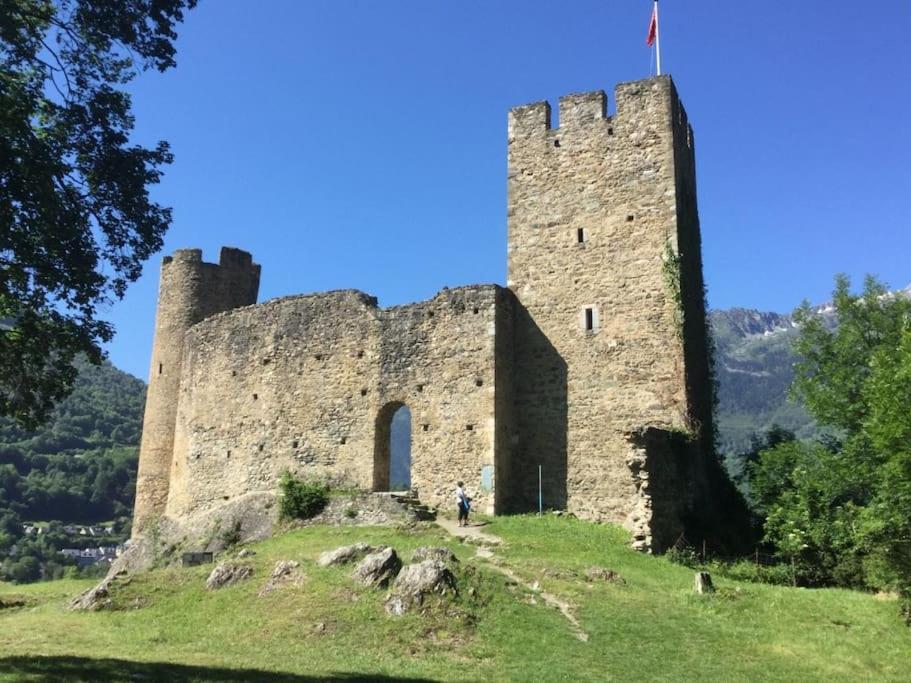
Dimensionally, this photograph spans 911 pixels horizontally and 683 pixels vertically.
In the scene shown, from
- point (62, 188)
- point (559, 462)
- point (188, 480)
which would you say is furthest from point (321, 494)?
point (62, 188)

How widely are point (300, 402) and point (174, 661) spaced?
1512cm

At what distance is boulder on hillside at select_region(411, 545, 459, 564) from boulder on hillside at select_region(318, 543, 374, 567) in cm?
124

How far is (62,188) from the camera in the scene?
1284 centimetres


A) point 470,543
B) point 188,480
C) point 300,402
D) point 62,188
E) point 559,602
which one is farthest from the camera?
point 188,480

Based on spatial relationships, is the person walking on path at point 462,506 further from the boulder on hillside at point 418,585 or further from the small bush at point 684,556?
the boulder on hillside at point 418,585

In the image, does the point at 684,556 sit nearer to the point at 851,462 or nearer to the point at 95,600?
the point at 851,462

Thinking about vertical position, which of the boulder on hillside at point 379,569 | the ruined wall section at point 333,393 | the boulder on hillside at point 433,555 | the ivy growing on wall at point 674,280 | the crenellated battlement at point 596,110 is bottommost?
the boulder on hillside at point 379,569

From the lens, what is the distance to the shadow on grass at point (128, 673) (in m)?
10.7

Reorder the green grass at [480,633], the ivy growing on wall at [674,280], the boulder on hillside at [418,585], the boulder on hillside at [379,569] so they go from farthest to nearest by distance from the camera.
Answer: the ivy growing on wall at [674,280] < the boulder on hillside at [379,569] < the boulder on hillside at [418,585] < the green grass at [480,633]

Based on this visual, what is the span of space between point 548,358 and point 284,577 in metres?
11.0

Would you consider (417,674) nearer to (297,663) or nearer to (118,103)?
(297,663)

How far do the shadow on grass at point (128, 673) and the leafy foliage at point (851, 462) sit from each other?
412 inches

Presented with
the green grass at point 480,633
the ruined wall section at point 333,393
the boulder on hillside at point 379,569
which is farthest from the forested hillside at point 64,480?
the boulder on hillside at point 379,569

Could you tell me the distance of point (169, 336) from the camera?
3325cm
